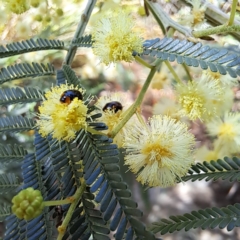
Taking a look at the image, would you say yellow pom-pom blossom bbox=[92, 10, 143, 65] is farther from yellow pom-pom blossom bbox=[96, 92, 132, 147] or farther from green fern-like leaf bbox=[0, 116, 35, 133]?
A: green fern-like leaf bbox=[0, 116, 35, 133]

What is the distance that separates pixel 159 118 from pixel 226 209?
154 mm

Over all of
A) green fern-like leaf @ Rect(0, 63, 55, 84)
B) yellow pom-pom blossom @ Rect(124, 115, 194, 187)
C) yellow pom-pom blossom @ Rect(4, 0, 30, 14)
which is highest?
yellow pom-pom blossom @ Rect(4, 0, 30, 14)

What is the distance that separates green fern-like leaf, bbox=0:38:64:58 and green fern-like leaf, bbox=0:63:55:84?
0.04m

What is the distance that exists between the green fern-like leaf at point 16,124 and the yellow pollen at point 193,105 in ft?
0.82

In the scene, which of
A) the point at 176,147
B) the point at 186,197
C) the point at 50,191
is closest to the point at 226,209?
the point at 176,147

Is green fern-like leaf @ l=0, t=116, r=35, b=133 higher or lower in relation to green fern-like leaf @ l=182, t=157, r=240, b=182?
higher

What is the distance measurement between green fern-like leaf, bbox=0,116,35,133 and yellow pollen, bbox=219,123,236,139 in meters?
0.39

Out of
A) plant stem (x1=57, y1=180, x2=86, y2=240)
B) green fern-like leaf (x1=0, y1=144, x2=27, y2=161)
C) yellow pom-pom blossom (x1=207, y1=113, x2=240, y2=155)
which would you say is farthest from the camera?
yellow pom-pom blossom (x1=207, y1=113, x2=240, y2=155)

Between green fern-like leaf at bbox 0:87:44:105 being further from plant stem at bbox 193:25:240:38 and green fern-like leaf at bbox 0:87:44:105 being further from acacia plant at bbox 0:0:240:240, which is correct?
plant stem at bbox 193:25:240:38

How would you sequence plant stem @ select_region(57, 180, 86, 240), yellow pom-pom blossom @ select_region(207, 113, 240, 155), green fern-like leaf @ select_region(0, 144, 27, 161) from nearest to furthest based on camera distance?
plant stem @ select_region(57, 180, 86, 240)
green fern-like leaf @ select_region(0, 144, 27, 161)
yellow pom-pom blossom @ select_region(207, 113, 240, 155)

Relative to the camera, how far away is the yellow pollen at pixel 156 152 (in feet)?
1.74

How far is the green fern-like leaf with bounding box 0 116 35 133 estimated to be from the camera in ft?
2.14

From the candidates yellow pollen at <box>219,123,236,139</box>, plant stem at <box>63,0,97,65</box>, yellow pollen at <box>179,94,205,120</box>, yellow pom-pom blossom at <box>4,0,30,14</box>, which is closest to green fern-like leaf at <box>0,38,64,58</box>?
plant stem at <box>63,0,97,65</box>

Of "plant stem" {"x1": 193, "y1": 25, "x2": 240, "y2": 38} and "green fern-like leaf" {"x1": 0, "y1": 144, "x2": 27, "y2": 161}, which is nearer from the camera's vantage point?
"plant stem" {"x1": 193, "y1": 25, "x2": 240, "y2": 38}
